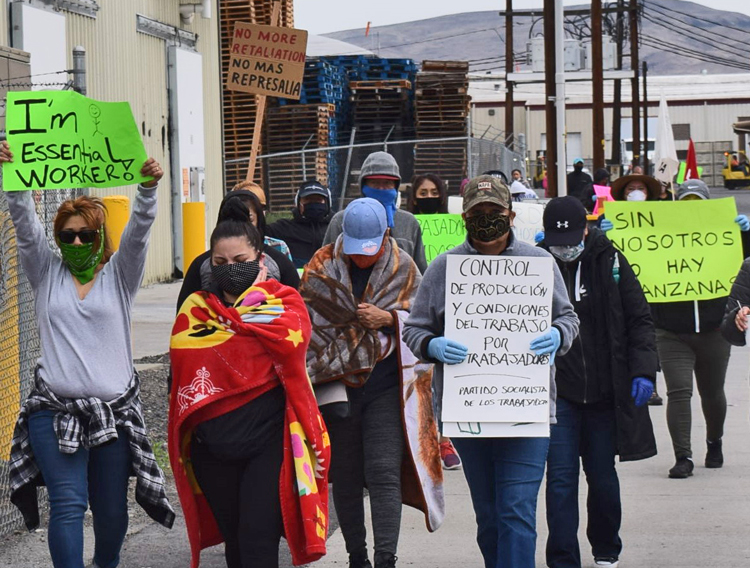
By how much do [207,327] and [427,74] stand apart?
27.9 m

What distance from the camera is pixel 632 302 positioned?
6.52 meters

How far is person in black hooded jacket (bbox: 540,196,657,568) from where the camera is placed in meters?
6.39

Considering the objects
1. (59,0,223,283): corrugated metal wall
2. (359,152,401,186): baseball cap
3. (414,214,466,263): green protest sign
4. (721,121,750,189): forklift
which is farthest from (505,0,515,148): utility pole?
(359,152,401,186): baseball cap

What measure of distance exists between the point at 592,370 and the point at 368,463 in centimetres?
110

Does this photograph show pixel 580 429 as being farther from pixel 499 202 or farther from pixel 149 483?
pixel 149 483

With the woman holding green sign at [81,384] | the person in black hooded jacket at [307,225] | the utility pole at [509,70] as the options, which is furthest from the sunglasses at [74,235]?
the utility pole at [509,70]

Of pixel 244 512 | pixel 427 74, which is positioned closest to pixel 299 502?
pixel 244 512

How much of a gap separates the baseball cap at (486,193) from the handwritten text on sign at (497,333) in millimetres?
223

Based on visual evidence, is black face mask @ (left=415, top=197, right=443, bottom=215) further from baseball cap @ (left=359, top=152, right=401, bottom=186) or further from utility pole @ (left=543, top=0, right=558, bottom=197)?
utility pole @ (left=543, top=0, right=558, bottom=197)

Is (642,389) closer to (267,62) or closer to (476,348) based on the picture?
(476,348)

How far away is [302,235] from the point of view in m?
9.25

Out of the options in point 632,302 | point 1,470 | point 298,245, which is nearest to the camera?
point 632,302

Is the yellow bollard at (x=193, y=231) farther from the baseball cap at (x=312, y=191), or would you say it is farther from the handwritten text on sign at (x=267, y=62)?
the baseball cap at (x=312, y=191)

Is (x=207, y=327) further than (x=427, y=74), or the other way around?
(x=427, y=74)
